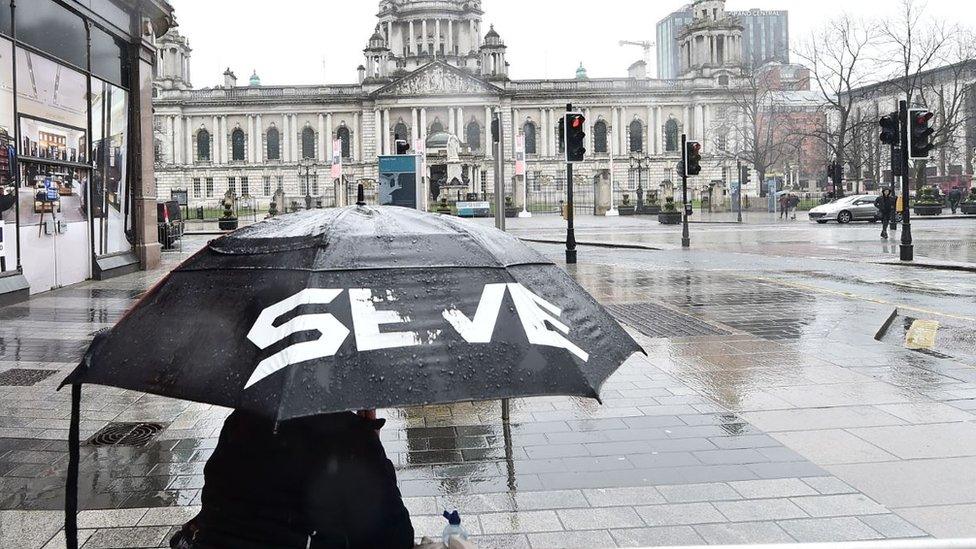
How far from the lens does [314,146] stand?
9750cm

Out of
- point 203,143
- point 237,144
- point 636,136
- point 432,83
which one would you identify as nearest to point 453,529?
point 432,83

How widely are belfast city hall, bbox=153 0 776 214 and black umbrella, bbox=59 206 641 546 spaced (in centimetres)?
9019

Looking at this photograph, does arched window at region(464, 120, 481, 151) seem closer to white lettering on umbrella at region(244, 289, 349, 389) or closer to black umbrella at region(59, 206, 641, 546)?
black umbrella at region(59, 206, 641, 546)

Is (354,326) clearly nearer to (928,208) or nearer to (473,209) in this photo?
(928,208)

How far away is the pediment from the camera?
93062 millimetres

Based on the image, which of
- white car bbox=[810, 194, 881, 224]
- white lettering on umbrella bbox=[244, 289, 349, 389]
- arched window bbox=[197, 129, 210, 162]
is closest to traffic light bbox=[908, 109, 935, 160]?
white lettering on umbrella bbox=[244, 289, 349, 389]

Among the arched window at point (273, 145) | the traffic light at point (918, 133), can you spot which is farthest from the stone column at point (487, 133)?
the traffic light at point (918, 133)

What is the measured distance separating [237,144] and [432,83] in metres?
22.8

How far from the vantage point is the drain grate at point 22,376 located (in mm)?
7262

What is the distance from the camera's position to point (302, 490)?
2.44m

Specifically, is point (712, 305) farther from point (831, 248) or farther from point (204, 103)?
point (204, 103)

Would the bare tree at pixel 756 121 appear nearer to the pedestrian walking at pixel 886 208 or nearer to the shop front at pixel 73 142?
the pedestrian walking at pixel 886 208

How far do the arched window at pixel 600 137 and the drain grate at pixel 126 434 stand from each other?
9434 cm

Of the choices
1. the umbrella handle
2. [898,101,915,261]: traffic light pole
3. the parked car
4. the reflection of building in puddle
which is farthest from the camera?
the parked car
